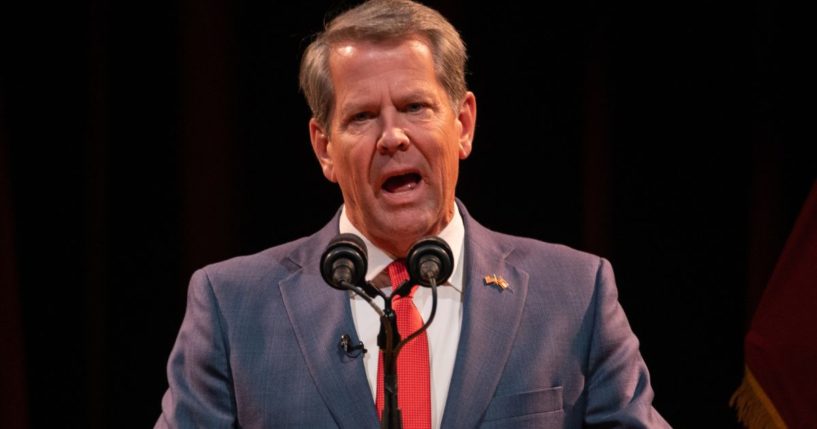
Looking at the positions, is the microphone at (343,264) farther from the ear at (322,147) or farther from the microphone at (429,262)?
the ear at (322,147)

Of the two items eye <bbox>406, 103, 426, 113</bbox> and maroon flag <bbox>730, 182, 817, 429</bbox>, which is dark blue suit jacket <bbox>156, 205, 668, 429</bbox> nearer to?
eye <bbox>406, 103, 426, 113</bbox>

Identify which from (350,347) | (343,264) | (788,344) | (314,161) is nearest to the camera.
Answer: (343,264)

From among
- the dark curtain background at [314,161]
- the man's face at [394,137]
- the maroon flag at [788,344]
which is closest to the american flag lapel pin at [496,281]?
the man's face at [394,137]

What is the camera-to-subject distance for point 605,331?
2045mm

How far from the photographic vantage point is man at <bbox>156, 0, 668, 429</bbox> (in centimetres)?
195

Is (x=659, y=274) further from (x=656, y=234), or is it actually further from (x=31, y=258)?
(x=31, y=258)

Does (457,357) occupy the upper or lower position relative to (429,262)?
lower

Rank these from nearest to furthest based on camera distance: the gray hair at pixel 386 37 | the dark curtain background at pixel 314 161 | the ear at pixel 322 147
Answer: the gray hair at pixel 386 37 → the ear at pixel 322 147 → the dark curtain background at pixel 314 161

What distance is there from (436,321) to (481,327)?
4.1 inches

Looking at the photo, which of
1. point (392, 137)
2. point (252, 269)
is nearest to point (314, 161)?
point (252, 269)

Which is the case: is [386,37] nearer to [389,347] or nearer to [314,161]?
[389,347]

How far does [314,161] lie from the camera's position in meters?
3.18

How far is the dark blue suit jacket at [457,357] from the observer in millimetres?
1938

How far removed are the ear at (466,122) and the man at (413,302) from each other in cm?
3
